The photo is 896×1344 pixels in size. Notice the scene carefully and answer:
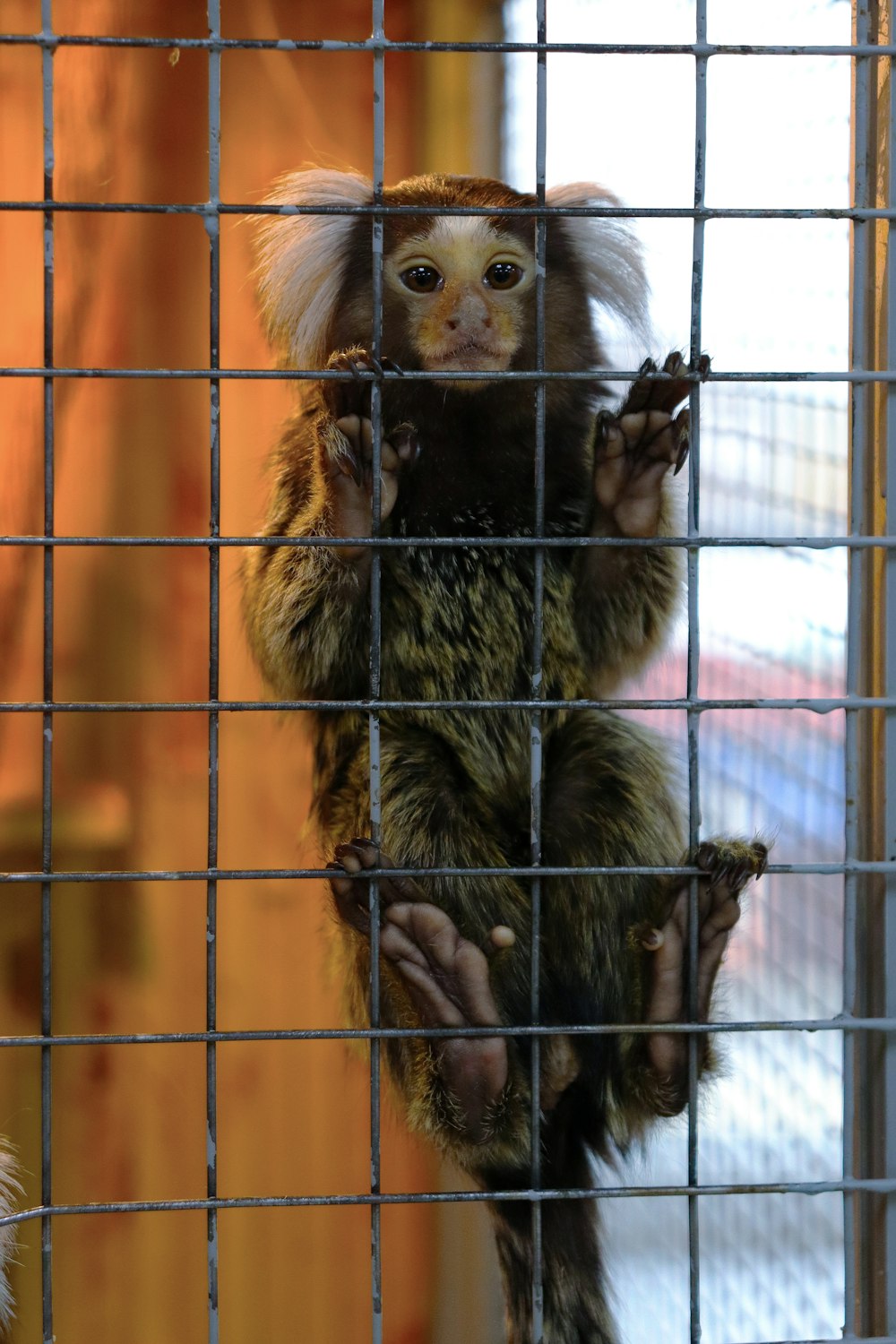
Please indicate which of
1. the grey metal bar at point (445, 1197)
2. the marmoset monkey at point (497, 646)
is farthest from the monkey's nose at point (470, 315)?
the grey metal bar at point (445, 1197)

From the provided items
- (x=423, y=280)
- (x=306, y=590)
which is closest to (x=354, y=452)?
(x=306, y=590)

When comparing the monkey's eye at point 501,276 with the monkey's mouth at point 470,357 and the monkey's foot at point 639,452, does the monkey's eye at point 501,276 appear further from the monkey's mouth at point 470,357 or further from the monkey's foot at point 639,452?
the monkey's foot at point 639,452

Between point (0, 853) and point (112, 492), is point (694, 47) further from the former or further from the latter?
point (0, 853)

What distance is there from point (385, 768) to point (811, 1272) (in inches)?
43.3

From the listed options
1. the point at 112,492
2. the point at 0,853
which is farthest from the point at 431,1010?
the point at 112,492

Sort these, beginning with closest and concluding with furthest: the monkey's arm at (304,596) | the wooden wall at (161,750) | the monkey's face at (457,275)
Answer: the monkey's arm at (304,596)
the monkey's face at (457,275)
the wooden wall at (161,750)

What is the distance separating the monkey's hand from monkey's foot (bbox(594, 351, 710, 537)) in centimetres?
23

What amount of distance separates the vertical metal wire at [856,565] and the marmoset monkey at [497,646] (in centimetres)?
23

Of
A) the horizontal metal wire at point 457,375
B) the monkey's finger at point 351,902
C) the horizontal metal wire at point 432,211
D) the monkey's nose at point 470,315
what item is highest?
the monkey's nose at point 470,315

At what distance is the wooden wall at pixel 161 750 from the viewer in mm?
2344

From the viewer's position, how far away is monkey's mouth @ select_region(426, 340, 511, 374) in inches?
62.4

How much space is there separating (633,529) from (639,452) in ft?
0.33

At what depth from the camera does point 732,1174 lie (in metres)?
2.05

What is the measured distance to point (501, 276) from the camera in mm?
1741
